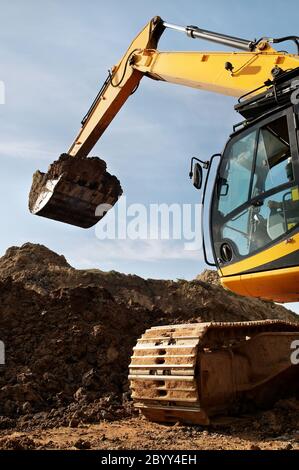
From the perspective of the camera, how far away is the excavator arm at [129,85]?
6707 mm

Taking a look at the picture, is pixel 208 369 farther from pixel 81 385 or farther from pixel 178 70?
pixel 178 70

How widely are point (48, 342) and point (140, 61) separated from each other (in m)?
4.81

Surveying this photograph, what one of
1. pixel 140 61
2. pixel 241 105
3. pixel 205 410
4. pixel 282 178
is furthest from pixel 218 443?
pixel 140 61

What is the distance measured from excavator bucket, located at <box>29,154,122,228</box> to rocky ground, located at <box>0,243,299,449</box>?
1.51 m

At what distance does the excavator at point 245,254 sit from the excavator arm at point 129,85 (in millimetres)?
27

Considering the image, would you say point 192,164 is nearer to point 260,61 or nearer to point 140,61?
point 260,61

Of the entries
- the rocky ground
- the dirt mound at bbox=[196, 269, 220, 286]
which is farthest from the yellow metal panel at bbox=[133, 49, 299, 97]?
the dirt mound at bbox=[196, 269, 220, 286]

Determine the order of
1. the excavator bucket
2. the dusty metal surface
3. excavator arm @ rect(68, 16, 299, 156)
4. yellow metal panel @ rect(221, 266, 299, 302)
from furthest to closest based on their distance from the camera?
the excavator bucket < excavator arm @ rect(68, 16, 299, 156) < the dusty metal surface < yellow metal panel @ rect(221, 266, 299, 302)

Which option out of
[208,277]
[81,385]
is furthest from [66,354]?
[208,277]

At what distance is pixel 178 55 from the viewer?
821cm

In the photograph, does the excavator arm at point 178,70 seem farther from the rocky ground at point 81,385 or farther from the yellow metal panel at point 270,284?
the rocky ground at point 81,385

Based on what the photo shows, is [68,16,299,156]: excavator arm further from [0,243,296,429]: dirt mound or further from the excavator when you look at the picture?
[0,243,296,429]: dirt mound

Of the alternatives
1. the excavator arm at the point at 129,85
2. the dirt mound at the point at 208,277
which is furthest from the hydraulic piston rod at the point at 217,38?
the dirt mound at the point at 208,277

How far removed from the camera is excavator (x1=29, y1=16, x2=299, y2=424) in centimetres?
545
